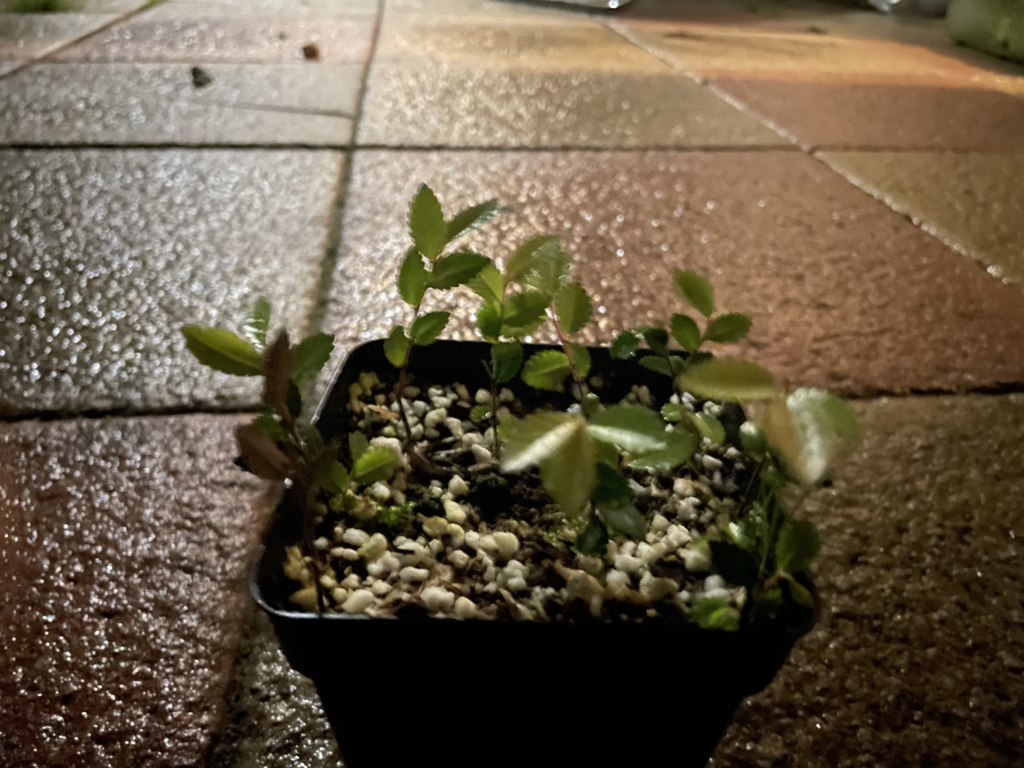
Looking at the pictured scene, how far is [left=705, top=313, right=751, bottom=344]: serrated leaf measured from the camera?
483 mm

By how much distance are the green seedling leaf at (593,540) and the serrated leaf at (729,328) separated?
5.4 inches

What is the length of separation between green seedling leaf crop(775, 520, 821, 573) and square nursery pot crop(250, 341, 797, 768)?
0.12 feet

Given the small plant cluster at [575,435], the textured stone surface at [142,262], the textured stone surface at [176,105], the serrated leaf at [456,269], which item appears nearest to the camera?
the small plant cluster at [575,435]

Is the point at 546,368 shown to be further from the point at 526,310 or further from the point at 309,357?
the point at 309,357

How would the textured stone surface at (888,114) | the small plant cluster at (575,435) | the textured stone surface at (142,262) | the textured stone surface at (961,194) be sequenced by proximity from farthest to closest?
the textured stone surface at (888,114) → the textured stone surface at (961,194) → the textured stone surface at (142,262) → the small plant cluster at (575,435)

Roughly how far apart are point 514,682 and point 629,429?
0.17 metres

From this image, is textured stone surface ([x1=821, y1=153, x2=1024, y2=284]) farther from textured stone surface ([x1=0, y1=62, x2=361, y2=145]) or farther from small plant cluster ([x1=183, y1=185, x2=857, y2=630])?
textured stone surface ([x1=0, y1=62, x2=361, y2=145])

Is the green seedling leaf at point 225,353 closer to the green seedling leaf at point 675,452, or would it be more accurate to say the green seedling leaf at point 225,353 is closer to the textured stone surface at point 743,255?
the green seedling leaf at point 675,452

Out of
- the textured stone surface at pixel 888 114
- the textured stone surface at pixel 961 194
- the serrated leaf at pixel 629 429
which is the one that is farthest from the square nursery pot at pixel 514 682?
the textured stone surface at pixel 888 114

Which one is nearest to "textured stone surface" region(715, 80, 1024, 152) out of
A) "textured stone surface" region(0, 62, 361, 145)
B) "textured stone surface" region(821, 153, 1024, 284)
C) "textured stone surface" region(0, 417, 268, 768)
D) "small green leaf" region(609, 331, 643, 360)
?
"textured stone surface" region(821, 153, 1024, 284)

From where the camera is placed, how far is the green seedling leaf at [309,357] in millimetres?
430

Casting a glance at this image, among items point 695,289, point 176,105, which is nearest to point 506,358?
point 695,289

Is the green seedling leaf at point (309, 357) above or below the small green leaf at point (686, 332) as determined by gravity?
below

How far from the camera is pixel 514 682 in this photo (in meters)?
0.44
